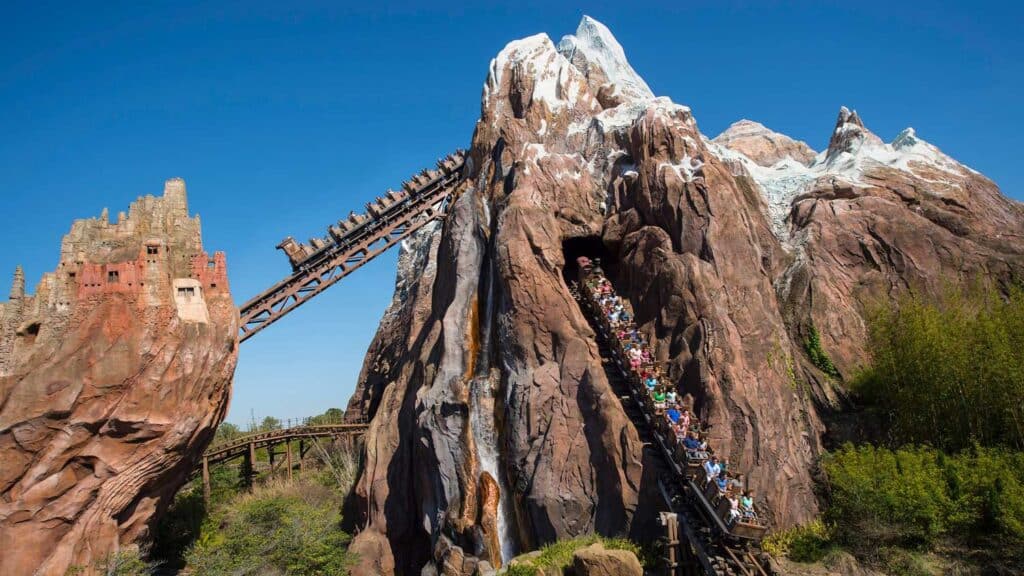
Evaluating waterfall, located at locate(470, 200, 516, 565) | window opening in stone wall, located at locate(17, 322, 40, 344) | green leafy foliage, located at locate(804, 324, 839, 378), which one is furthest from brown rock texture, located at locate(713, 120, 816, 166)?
window opening in stone wall, located at locate(17, 322, 40, 344)

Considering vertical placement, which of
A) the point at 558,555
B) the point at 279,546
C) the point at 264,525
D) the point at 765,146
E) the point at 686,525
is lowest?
the point at 558,555

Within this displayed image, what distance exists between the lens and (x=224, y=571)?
59.1 feet

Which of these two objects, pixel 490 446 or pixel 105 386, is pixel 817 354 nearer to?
pixel 490 446

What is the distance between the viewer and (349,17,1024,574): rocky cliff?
671 inches

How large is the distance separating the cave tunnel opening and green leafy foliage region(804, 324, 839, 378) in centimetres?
599

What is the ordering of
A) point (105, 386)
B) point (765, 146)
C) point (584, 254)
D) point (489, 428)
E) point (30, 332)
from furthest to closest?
point (765, 146), point (584, 254), point (489, 428), point (30, 332), point (105, 386)

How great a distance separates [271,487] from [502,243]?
17.2 meters

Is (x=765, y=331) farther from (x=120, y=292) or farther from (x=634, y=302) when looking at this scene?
(x=120, y=292)

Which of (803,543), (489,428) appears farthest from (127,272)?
(803,543)

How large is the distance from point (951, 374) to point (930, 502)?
12.2 feet

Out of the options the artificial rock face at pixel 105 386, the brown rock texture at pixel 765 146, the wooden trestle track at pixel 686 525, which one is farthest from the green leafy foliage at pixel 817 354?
the artificial rock face at pixel 105 386

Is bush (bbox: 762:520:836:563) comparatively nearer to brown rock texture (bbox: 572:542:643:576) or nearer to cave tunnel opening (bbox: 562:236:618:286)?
brown rock texture (bbox: 572:542:643:576)

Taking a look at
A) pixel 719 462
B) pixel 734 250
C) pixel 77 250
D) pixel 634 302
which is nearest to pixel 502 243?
pixel 634 302

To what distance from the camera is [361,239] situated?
2942cm
